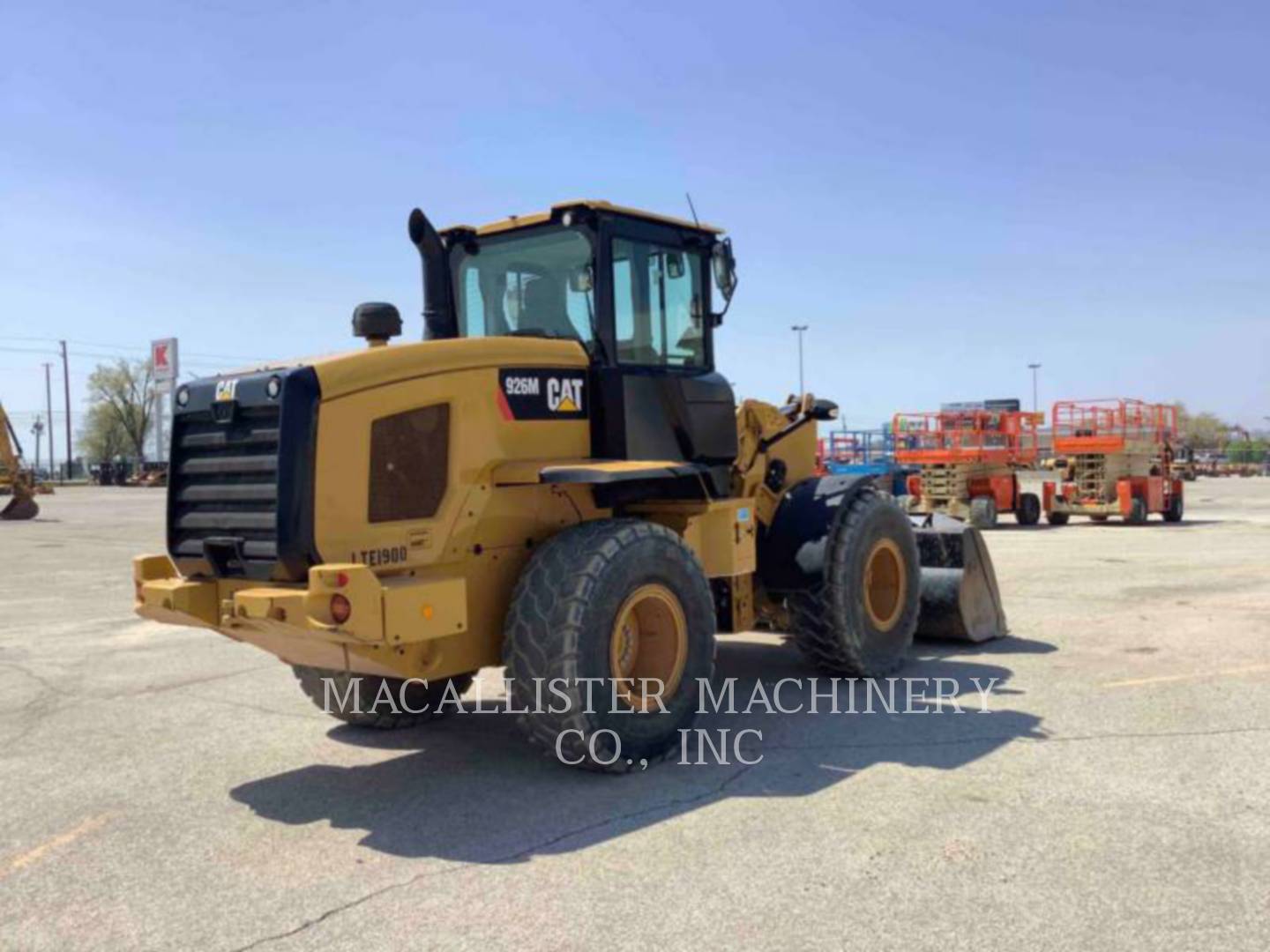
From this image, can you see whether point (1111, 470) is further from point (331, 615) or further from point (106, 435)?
point (106, 435)

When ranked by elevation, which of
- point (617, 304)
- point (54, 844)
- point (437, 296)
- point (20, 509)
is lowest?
point (54, 844)

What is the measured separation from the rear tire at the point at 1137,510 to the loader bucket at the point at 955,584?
17306 millimetres

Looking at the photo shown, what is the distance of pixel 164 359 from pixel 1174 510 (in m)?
49.9

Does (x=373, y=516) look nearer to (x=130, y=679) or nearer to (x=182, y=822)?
(x=182, y=822)

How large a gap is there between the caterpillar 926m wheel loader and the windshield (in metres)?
0.02

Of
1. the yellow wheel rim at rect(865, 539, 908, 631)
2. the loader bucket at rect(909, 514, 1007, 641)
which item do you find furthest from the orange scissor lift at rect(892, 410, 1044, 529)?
the yellow wheel rim at rect(865, 539, 908, 631)

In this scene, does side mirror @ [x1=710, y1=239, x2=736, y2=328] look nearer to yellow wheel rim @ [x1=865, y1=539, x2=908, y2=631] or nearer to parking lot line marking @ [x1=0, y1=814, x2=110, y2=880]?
yellow wheel rim @ [x1=865, y1=539, x2=908, y2=631]

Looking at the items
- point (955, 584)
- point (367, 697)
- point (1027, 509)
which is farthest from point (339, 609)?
point (1027, 509)

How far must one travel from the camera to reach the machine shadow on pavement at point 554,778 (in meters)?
4.80

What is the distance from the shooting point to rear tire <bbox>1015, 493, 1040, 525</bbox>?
82.9 ft

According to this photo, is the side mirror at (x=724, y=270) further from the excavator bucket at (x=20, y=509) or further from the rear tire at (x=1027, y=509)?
the excavator bucket at (x=20, y=509)

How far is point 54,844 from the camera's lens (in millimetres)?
4797

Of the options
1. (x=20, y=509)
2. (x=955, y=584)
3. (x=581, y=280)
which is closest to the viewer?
(x=581, y=280)

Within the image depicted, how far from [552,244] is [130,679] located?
488 centimetres
